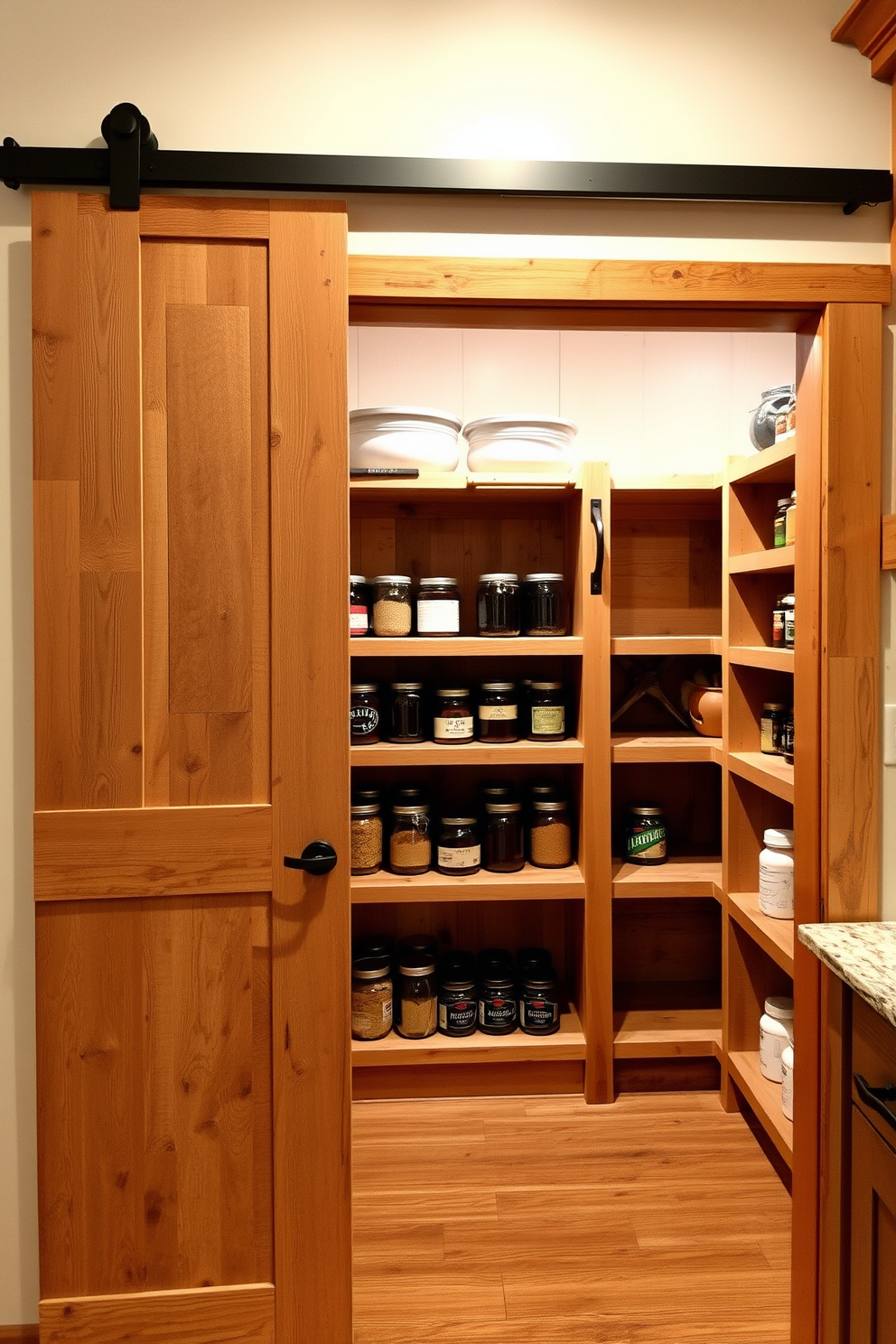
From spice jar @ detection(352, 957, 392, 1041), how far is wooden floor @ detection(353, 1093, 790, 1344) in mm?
216

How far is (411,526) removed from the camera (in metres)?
2.73

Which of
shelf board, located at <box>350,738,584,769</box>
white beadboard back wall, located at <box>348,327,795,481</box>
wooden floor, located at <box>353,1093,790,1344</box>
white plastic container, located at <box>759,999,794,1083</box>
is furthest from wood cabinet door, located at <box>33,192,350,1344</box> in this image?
white beadboard back wall, located at <box>348,327,795,481</box>

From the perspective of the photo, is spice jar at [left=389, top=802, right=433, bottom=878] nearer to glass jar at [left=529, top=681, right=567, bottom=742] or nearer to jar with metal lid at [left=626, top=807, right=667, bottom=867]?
glass jar at [left=529, top=681, right=567, bottom=742]

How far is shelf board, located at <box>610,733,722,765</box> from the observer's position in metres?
2.51

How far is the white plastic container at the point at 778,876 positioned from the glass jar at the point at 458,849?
77cm

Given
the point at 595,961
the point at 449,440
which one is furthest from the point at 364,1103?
the point at 449,440

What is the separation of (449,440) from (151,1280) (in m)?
1.89

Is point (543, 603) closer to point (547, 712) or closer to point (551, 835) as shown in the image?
point (547, 712)

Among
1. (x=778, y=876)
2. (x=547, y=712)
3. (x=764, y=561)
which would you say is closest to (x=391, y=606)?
(x=547, y=712)

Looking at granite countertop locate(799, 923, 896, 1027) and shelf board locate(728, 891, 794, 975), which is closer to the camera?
granite countertop locate(799, 923, 896, 1027)

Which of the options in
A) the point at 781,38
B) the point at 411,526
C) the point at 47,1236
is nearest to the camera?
the point at 47,1236

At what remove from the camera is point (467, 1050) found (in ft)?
8.15

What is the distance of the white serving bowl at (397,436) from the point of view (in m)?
2.29

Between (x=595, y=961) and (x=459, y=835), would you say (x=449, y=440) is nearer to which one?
(x=459, y=835)
